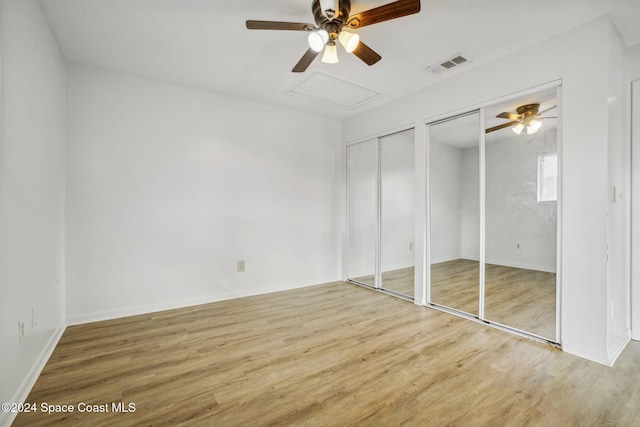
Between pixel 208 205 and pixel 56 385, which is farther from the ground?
pixel 208 205

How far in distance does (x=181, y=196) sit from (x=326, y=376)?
8.38 ft

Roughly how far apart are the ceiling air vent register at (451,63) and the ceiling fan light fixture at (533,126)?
2.76ft

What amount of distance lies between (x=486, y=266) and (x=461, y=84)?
1931 mm

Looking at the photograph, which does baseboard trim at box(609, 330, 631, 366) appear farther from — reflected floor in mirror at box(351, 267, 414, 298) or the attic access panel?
the attic access panel

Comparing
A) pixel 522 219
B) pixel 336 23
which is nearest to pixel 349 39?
pixel 336 23

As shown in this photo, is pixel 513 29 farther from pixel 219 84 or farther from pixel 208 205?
pixel 208 205

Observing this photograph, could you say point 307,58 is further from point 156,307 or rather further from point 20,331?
point 156,307

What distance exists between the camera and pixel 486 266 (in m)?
2.87

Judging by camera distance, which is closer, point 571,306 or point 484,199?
point 571,306

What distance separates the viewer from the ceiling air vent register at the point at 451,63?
8.87ft

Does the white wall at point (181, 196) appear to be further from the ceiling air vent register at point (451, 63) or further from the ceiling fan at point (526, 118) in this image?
the ceiling fan at point (526, 118)

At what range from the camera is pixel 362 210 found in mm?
4398

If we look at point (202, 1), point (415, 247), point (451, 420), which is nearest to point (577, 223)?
point (415, 247)

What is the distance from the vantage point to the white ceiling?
206 centimetres
